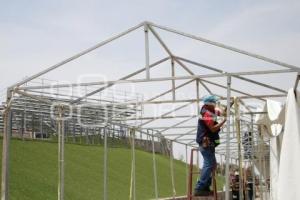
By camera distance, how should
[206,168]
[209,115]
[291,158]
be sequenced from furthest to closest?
1. [209,115]
2. [206,168]
3. [291,158]

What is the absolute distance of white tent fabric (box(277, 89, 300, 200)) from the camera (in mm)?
5621

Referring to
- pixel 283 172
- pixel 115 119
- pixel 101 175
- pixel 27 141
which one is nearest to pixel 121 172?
pixel 101 175

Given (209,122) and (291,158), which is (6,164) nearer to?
(209,122)

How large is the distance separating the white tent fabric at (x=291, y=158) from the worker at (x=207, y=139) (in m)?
1.23

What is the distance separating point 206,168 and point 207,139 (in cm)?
43

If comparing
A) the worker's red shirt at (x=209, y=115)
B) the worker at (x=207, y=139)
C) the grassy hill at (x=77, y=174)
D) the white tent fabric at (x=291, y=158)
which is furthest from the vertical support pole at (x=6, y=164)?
the grassy hill at (x=77, y=174)

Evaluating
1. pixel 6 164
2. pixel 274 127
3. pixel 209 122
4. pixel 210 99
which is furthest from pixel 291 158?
pixel 6 164

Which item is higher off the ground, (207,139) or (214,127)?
(214,127)

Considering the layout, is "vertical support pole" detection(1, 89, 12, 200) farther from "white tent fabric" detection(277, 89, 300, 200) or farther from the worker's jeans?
"white tent fabric" detection(277, 89, 300, 200)

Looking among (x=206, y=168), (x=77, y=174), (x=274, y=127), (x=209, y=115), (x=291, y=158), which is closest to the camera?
(x=291, y=158)

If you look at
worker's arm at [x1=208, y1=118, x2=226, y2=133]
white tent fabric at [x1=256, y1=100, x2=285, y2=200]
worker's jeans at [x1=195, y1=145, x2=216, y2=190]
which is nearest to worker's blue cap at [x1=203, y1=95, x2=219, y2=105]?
worker's arm at [x1=208, y1=118, x2=226, y2=133]

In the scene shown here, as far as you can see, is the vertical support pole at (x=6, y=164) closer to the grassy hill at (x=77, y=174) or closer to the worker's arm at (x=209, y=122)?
the worker's arm at (x=209, y=122)

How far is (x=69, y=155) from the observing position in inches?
854

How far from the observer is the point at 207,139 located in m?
7.01
